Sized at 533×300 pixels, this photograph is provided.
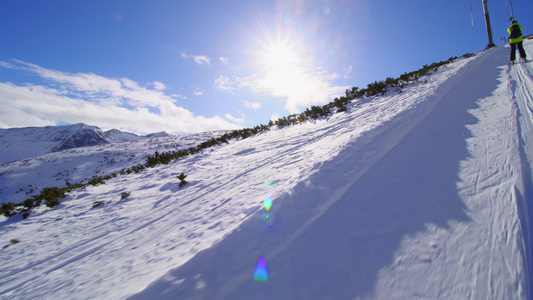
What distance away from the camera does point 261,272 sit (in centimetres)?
176

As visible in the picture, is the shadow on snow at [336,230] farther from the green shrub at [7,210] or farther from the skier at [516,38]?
the skier at [516,38]

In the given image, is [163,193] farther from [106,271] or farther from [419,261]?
[419,261]

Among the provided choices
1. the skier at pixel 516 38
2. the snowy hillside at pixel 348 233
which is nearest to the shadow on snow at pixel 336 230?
the snowy hillside at pixel 348 233

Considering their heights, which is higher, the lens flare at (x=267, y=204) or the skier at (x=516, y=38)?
the skier at (x=516, y=38)

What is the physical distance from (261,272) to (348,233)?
915 millimetres

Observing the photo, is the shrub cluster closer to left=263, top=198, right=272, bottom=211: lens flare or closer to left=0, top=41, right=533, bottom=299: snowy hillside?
left=0, top=41, right=533, bottom=299: snowy hillside

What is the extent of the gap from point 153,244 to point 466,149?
189 inches

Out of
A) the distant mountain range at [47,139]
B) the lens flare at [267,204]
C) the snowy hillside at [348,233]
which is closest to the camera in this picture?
the snowy hillside at [348,233]

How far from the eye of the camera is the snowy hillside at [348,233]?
150 cm

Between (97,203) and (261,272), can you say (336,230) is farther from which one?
(97,203)

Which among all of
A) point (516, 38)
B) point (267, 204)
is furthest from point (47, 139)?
point (516, 38)

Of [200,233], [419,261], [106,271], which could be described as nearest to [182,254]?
[200,233]

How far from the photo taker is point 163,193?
18.6 feet

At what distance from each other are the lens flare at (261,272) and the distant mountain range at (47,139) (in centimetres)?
10429
